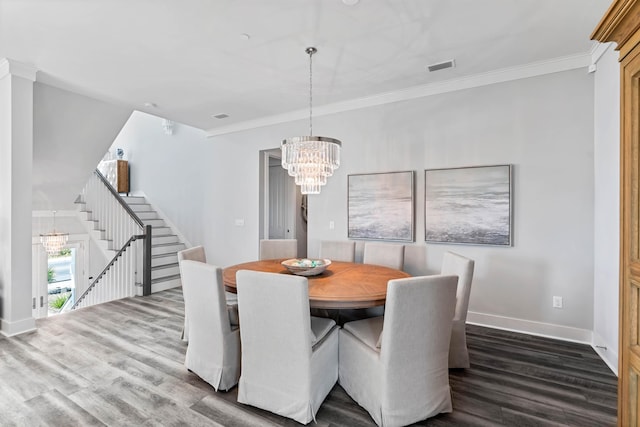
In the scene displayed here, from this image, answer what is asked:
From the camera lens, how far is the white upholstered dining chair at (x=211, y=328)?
212cm

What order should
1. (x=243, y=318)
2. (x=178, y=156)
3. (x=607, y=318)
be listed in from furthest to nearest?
(x=178, y=156) < (x=607, y=318) < (x=243, y=318)

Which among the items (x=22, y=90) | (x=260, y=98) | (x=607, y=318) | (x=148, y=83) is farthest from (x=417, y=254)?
(x=22, y=90)

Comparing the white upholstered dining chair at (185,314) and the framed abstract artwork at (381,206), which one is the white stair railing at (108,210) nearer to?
the white upholstered dining chair at (185,314)

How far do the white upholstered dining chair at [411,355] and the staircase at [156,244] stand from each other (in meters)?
4.17

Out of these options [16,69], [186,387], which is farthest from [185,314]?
[16,69]

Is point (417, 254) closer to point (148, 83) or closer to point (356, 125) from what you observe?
point (356, 125)

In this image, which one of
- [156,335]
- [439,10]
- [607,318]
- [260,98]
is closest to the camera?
[439,10]

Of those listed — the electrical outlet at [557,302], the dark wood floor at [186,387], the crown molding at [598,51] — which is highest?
the crown molding at [598,51]

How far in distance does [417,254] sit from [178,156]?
507 centimetres

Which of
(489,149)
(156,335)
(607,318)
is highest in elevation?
(489,149)

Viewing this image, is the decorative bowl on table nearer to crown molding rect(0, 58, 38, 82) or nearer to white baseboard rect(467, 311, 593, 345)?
white baseboard rect(467, 311, 593, 345)

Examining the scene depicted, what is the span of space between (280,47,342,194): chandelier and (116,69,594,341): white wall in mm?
1373

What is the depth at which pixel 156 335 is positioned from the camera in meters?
3.18

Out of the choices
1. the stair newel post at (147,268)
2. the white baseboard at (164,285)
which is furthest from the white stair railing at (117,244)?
the white baseboard at (164,285)
